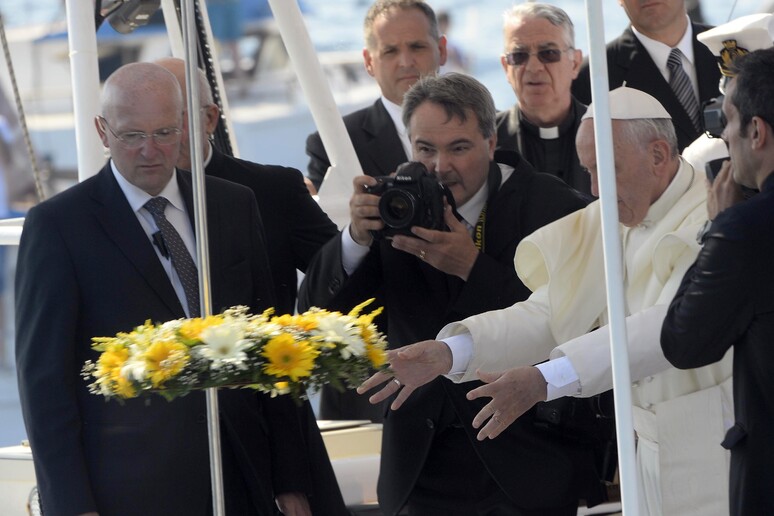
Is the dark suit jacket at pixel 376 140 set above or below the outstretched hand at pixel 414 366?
above

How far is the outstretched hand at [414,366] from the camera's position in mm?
3596

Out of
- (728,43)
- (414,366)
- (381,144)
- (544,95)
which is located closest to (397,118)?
(381,144)

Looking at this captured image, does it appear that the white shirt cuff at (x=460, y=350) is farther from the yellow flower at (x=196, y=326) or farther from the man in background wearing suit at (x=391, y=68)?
the man in background wearing suit at (x=391, y=68)

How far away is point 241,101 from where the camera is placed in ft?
95.7

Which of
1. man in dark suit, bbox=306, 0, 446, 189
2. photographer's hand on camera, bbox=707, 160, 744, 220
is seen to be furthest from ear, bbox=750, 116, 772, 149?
man in dark suit, bbox=306, 0, 446, 189

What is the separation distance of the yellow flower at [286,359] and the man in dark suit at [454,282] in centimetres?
76

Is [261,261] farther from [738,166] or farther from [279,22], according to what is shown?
[279,22]

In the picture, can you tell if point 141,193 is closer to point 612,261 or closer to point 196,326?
point 196,326

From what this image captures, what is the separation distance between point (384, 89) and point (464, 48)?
1059 inches

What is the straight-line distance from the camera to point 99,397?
372 cm

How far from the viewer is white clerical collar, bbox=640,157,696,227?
3639 millimetres

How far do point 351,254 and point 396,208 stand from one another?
20 centimetres

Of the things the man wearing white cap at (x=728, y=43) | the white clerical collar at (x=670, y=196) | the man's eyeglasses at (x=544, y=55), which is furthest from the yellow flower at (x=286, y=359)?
the man's eyeglasses at (x=544, y=55)

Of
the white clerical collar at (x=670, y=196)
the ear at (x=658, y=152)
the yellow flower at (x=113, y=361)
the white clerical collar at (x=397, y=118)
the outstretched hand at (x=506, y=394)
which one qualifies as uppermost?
the white clerical collar at (x=397, y=118)
